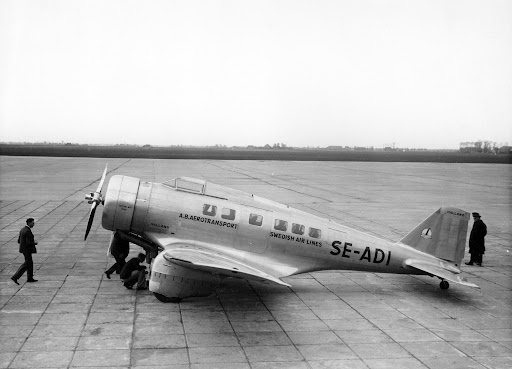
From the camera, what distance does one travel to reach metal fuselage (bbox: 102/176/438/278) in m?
→ 13.0

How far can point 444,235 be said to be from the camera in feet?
46.2

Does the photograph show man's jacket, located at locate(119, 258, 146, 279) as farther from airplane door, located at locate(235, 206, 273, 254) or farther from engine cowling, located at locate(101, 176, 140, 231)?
airplane door, located at locate(235, 206, 273, 254)

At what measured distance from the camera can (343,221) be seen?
26250 millimetres

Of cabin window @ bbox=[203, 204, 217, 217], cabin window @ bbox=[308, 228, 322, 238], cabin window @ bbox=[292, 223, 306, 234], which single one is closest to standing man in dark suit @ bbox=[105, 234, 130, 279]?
cabin window @ bbox=[203, 204, 217, 217]

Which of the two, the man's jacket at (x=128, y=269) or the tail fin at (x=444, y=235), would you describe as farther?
the tail fin at (x=444, y=235)

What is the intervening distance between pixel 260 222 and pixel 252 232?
1.17 ft

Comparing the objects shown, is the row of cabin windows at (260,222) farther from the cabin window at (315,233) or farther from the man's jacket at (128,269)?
the man's jacket at (128,269)

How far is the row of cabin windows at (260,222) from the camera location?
43.1 ft

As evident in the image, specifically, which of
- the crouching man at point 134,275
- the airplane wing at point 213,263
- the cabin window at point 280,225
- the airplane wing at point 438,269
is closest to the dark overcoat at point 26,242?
the crouching man at point 134,275

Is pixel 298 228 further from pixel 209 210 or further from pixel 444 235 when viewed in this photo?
pixel 444 235

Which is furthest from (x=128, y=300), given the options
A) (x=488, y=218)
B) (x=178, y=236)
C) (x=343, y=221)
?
(x=488, y=218)

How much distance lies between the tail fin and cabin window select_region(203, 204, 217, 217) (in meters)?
5.99

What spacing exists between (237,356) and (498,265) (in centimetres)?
1250

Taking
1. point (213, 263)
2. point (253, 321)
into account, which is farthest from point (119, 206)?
point (253, 321)
